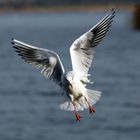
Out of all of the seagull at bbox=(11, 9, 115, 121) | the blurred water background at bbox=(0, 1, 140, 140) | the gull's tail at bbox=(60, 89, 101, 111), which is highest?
the seagull at bbox=(11, 9, 115, 121)

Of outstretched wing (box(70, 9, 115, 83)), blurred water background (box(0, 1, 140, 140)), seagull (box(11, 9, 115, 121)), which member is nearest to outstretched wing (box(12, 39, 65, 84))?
seagull (box(11, 9, 115, 121))

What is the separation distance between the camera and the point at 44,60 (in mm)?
11117

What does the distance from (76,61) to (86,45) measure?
0.27 m

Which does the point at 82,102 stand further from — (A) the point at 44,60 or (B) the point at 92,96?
(A) the point at 44,60

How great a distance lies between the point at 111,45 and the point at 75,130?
2376 centimetres

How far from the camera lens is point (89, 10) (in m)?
99.6

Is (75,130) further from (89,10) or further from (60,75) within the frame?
(89,10)

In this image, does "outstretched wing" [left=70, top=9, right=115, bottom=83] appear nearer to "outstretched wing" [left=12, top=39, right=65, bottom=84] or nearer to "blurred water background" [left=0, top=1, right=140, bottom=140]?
Answer: "outstretched wing" [left=12, top=39, right=65, bottom=84]

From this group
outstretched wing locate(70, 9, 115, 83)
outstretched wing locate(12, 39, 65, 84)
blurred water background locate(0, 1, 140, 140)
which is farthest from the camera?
blurred water background locate(0, 1, 140, 140)

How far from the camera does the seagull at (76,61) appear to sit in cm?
1084

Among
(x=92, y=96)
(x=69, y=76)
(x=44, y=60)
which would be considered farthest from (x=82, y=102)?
(x=44, y=60)

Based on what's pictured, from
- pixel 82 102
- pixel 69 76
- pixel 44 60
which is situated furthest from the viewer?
pixel 44 60

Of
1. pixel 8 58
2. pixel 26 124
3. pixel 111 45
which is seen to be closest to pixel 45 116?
pixel 26 124

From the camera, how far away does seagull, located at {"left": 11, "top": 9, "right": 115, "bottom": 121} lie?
10844 mm
